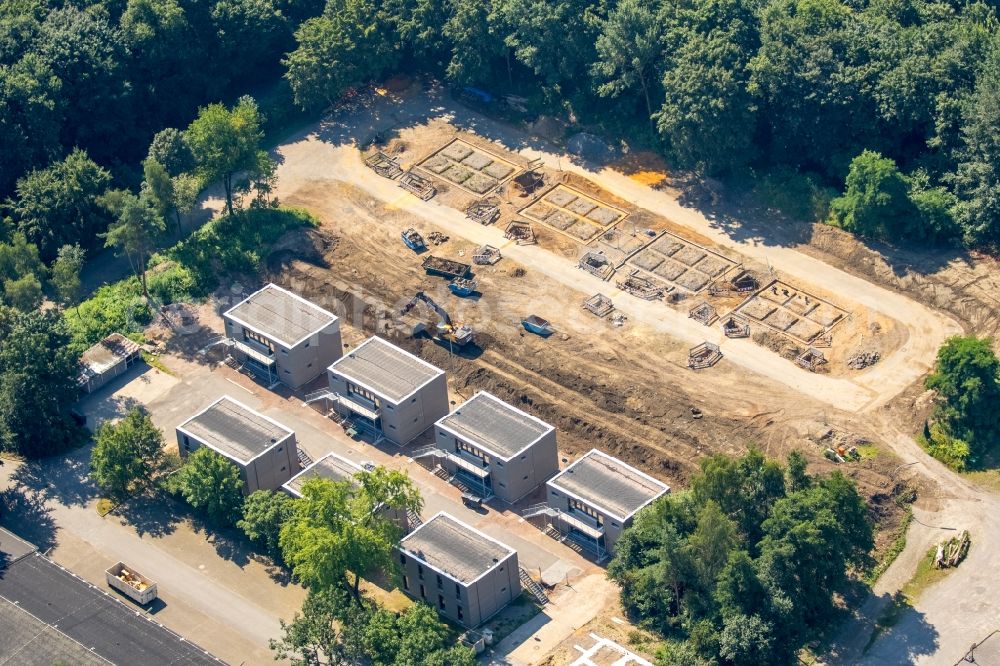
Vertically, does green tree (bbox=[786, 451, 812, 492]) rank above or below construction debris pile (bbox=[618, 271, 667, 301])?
above

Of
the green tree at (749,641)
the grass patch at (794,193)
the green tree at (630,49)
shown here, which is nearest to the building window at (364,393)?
the green tree at (749,641)

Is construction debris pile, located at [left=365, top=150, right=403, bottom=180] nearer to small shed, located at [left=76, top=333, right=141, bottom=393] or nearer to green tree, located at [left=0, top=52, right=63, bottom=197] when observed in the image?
green tree, located at [left=0, top=52, right=63, bottom=197]

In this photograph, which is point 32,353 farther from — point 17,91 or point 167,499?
point 17,91

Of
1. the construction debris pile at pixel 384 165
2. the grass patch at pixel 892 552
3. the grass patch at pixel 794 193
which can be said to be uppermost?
the grass patch at pixel 794 193

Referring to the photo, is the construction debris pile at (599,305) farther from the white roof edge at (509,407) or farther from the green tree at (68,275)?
the green tree at (68,275)

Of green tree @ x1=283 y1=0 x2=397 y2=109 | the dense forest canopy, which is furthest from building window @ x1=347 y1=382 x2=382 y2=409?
green tree @ x1=283 y1=0 x2=397 y2=109

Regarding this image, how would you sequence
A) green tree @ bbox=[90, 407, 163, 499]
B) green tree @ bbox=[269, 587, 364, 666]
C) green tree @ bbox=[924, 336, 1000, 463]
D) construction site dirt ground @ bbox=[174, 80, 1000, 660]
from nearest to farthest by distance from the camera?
green tree @ bbox=[269, 587, 364, 666] < green tree @ bbox=[924, 336, 1000, 463] < green tree @ bbox=[90, 407, 163, 499] < construction site dirt ground @ bbox=[174, 80, 1000, 660]
